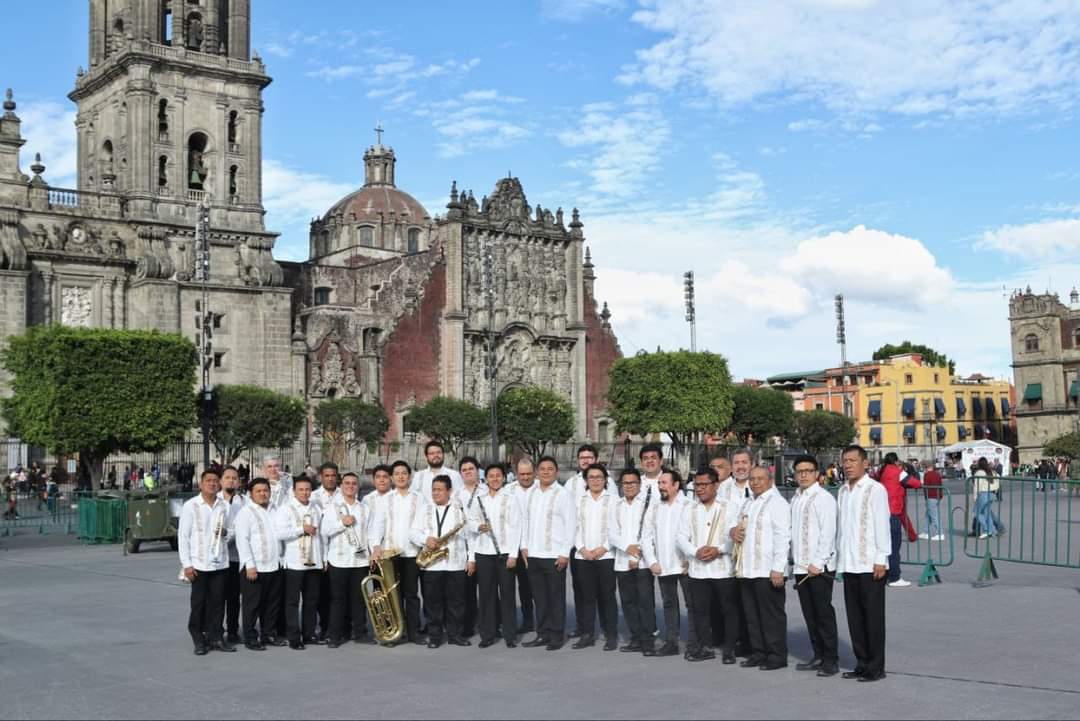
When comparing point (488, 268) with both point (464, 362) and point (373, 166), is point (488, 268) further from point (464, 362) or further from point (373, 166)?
point (373, 166)

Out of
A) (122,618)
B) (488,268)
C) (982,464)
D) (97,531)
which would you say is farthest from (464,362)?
(122,618)

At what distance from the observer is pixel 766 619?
9.80 meters

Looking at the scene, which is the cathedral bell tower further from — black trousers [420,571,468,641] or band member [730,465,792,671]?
band member [730,465,792,671]

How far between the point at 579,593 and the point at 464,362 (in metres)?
46.5

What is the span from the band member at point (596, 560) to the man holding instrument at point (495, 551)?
0.61m

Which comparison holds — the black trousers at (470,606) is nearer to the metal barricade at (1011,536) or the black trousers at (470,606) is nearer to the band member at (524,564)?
the band member at (524,564)

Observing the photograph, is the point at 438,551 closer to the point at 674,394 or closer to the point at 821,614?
→ the point at 821,614

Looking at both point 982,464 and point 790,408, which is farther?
point 790,408

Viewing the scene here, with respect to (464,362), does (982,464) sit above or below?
below

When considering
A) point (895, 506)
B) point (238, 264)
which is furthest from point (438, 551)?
point (238, 264)

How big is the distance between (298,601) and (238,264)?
42.0 metres

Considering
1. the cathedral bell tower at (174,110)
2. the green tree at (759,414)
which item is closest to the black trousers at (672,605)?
the cathedral bell tower at (174,110)

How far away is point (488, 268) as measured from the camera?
194 feet

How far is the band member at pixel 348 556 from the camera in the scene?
37.1 feet
